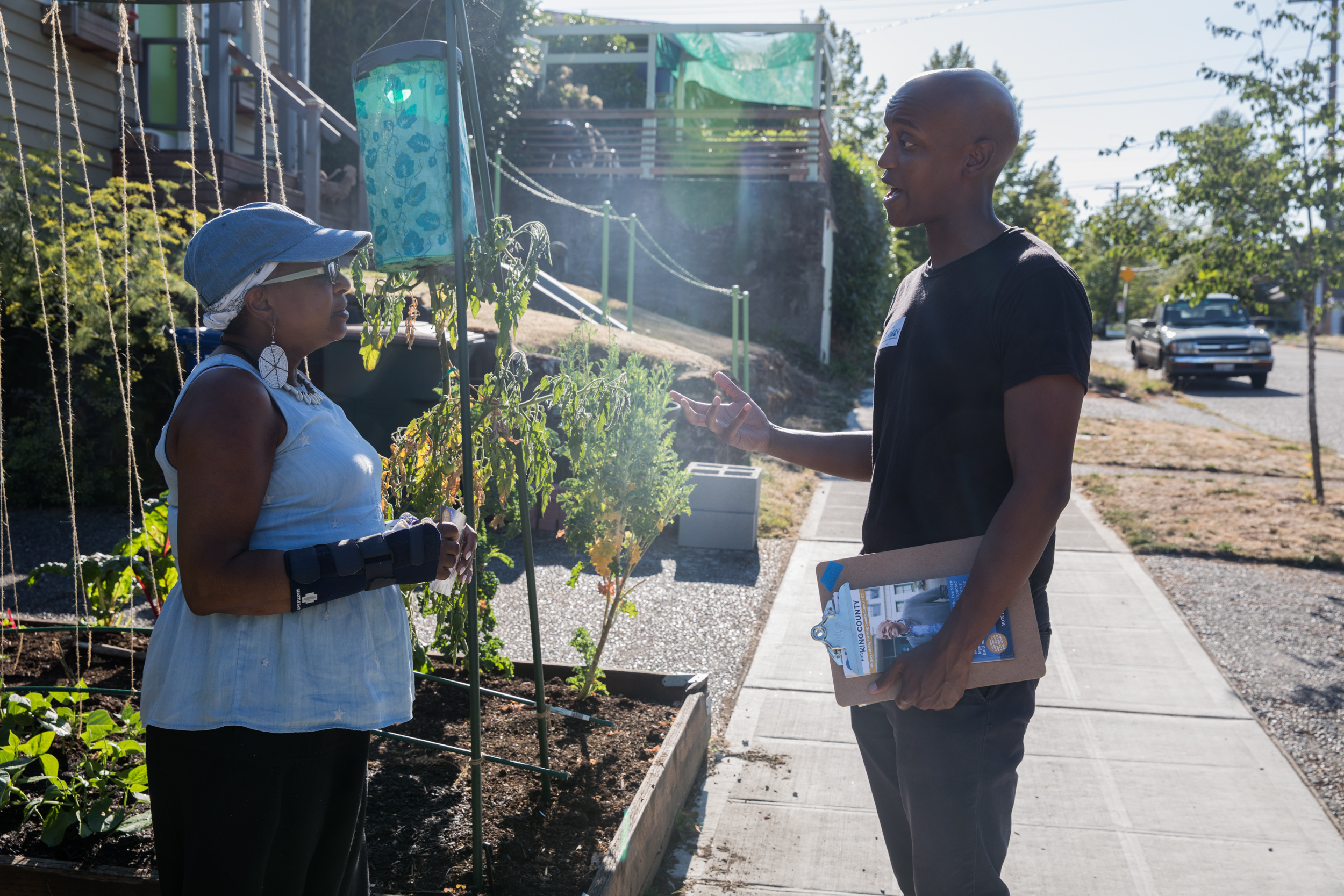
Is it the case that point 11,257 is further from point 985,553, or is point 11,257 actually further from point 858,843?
point 985,553

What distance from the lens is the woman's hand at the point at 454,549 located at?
1812mm

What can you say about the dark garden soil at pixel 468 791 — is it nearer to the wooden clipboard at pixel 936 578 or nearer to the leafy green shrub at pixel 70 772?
the leafy green shrub at pixel 70 772

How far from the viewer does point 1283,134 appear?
8.95m

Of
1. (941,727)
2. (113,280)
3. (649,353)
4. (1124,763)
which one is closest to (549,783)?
(941,727)

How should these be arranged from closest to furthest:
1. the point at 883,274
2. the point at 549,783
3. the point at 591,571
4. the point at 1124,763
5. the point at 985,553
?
the point at 985,553 < the point at 549,783 < the point at 1124,763 < the point at 591,571 < the point at 883,274

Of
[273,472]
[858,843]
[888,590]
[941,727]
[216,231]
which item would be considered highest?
[216,231]

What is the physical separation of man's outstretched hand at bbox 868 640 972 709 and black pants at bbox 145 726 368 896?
103cm

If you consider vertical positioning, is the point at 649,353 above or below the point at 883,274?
below

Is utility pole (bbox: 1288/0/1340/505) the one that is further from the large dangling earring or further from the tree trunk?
the large dangling earring

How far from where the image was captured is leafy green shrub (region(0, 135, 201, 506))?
6.64m

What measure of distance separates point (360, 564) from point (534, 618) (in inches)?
45.4

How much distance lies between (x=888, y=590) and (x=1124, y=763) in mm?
2644

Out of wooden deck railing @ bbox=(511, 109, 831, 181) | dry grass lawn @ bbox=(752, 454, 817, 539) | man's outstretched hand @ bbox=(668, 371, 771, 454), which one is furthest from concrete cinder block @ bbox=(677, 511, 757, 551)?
Answer: wooden deck railing @ bbox=(511, 109, 831, 181)

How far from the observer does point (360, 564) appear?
66.1 inches
